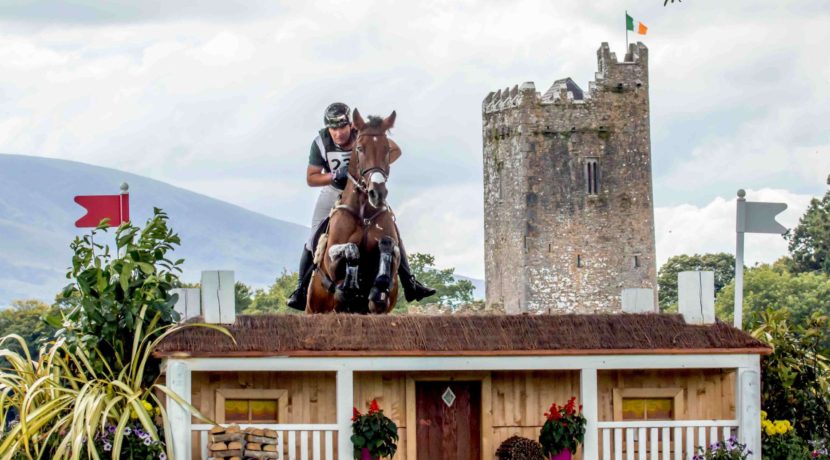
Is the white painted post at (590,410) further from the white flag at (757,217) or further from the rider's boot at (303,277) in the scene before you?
the rider's boot at (303,277)

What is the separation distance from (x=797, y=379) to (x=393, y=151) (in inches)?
204

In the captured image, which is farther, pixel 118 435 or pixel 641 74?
pixel 641 74

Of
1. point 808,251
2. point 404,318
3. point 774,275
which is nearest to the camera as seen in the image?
point 404,318

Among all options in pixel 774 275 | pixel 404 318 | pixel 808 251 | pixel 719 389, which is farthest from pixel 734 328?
pixel 808 251

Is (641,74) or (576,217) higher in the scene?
(641,74)

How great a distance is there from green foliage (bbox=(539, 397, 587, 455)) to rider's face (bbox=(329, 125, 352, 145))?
19.3ft

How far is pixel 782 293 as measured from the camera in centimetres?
11081

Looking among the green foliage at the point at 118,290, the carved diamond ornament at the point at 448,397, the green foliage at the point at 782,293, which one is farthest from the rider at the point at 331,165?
the green foliage at the point at 782,293

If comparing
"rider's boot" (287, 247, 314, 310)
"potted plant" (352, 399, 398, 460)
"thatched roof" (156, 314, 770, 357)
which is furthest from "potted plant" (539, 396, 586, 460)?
"rider's boot" (287, 247, 314, 310)

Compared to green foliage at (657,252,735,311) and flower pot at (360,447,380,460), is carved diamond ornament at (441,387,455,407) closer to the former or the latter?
flower pot at (360,447,380,460)

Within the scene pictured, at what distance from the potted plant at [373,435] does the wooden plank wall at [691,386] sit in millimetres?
2431

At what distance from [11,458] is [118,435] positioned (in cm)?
139

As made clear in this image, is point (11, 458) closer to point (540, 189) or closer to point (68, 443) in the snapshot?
point (68, 443)

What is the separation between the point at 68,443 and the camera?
1989cm
